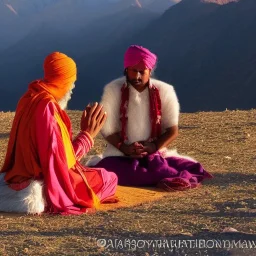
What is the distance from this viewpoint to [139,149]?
20.4 feet

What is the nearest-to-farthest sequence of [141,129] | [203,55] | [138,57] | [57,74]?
[57,74]
[138,57]
[141,129]
[203,55]

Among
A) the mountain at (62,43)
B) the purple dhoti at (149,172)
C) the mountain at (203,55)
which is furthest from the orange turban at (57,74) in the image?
the mountain at (62,43)

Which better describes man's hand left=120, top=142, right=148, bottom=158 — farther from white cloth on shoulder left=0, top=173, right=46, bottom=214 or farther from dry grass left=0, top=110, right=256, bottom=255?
white cloth on shoulder left=0, top=173, right=46, bottom=214

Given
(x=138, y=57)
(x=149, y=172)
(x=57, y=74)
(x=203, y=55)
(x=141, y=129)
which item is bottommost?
(x=149, y=172)

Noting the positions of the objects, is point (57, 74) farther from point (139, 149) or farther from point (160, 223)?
point (160, 223)

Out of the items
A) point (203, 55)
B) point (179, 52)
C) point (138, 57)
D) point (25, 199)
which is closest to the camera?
point (25, 199)

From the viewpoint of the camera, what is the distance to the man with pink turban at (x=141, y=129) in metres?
6.26

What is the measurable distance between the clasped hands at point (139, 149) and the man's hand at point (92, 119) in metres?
0.83

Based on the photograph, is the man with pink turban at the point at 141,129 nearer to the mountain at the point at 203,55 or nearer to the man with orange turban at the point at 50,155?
the man with orange turban at the point at 50,155

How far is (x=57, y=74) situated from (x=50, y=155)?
2.40ft

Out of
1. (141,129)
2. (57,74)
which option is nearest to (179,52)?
(141,129)

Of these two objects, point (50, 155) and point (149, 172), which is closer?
point (50, 155)

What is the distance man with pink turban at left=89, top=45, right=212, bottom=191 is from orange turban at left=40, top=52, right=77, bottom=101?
0.93 metres

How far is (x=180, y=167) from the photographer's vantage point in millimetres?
6488
